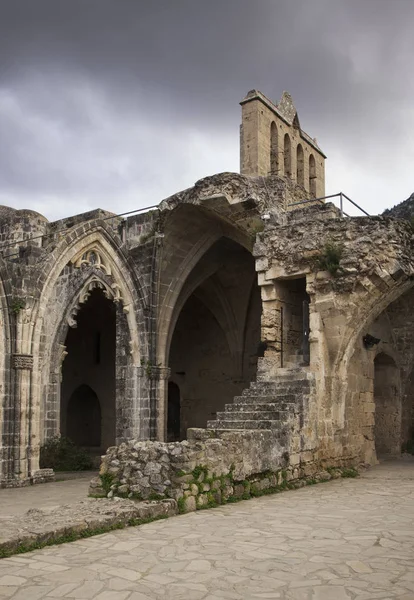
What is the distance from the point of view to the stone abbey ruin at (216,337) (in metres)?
7.80

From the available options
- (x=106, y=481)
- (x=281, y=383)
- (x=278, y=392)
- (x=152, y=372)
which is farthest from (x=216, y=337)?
(x=106, y=481)

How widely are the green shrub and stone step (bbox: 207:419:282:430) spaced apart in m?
5.34

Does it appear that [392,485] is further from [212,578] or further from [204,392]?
[204,392]

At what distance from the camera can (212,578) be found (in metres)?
3.84

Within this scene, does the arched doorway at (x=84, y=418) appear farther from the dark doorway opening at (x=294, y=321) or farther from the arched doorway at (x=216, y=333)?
the dark doorway opening at (x=294, y=321)

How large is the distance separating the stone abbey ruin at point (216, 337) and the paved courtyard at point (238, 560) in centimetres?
105

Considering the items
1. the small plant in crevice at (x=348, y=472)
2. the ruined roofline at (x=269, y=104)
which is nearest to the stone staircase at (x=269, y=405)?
the small plant in crevice at (x=348, y=472)

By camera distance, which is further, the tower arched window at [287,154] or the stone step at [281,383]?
the tower arched window at [287,154]

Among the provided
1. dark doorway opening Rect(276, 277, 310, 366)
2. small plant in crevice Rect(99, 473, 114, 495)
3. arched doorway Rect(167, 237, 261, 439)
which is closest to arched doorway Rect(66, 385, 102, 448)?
arched doorway Rect(167, 237, 261, 439)

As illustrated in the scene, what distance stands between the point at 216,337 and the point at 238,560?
1278cm

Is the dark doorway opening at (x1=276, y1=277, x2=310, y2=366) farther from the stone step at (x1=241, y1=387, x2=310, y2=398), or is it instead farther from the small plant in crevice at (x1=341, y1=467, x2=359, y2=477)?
the small plant in crevice at (x1=341, y1=467, x2=359, y2=477)

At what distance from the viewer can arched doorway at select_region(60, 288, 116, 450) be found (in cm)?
1795

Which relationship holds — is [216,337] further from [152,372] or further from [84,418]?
[84,418]

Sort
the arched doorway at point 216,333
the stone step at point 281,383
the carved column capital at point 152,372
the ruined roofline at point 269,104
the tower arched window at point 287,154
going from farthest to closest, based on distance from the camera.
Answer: the tower arched window at point 287,154 → the ruined roofline at point 269,104 → the arched doorway at point 216,333 → the carved column capital at point 152,372 → the stone step at point 281,383
